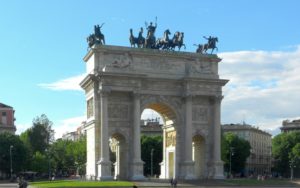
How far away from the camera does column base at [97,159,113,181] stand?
65.8 metres

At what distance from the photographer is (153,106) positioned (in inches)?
2904

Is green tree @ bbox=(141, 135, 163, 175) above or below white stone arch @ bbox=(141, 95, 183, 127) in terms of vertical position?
below

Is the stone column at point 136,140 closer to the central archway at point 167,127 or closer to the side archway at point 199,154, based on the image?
the central archway at point 167,127

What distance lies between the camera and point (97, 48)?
2697 inches

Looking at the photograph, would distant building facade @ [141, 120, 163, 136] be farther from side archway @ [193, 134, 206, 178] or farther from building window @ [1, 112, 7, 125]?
side archway @ [193, 134, 206, 178]

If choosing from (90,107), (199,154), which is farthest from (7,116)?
(199,154)

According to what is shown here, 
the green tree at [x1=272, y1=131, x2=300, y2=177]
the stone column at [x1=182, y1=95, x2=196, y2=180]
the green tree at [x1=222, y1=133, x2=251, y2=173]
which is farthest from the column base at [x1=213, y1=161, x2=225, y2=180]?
the green tree at [x1=272, y1=131, x2=300, y2=177]

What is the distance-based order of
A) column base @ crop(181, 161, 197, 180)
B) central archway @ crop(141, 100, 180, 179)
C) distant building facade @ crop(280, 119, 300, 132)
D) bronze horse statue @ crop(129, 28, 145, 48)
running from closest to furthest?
column base @ crop(181, 161, 197, 180), central archway @ crop(141, 100, 180, 179), bronze horse statue @ crop(129, 28, 145, 48), distant building facade @ crop(280, 119, 300, 132)

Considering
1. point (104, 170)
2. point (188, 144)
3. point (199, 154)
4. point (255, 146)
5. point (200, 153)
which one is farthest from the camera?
point (255, 146)

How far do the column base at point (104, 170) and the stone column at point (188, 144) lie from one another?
9267 mm

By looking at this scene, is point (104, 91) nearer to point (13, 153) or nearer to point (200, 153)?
point (200, 153)

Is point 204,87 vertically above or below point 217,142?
above

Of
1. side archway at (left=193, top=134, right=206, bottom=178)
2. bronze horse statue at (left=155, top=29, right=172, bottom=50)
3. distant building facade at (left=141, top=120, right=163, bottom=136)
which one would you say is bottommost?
side archway at (left=193, top=134, right=206, bottom=178)

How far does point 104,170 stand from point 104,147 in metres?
2.56
